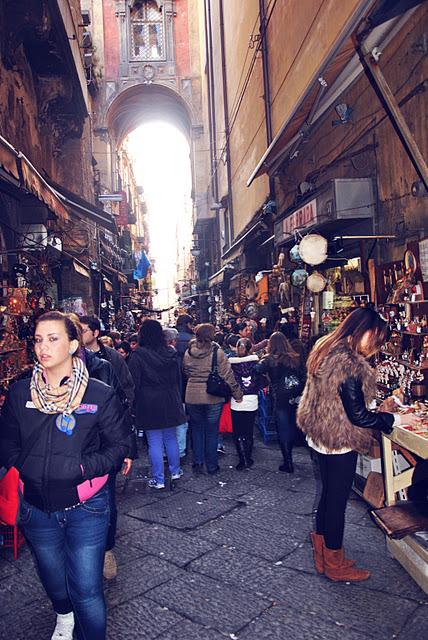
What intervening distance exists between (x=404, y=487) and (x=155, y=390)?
276 centimetres

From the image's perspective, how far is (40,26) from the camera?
9328mm

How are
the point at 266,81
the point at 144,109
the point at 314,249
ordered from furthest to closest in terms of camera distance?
1. the point at 144,109
2. the point at 266,81
3. the point at 314,249

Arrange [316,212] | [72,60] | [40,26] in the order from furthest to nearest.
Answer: [72,60] → [40,26] → [316,212]

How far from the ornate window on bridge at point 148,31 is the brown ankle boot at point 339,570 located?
3123 centimetres

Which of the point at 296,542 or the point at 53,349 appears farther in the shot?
the point at 296,542

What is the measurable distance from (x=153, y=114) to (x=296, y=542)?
3490 centimetres

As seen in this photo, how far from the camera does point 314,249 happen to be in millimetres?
7523

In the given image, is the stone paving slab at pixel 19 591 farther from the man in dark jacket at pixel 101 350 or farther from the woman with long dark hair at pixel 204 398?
the woman with long dark hair at pixel 204 398

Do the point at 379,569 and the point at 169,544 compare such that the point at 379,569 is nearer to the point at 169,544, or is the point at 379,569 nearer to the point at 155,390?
the point at 169,544

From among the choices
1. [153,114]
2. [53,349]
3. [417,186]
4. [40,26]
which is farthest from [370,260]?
[153,114]

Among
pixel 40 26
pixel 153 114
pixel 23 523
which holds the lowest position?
pixel 23 523

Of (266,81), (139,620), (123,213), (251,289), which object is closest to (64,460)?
(139,620)

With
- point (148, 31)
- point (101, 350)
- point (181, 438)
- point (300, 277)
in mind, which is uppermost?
point (148, 31)

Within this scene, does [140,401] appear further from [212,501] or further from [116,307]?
[116,307]
